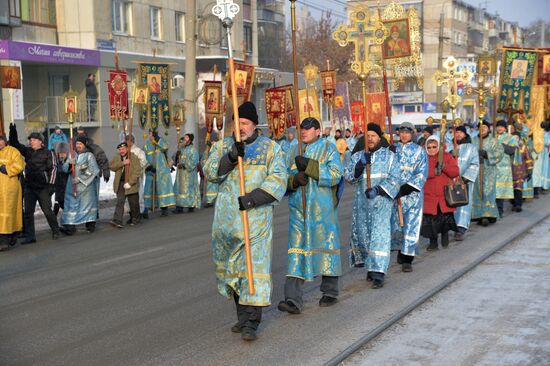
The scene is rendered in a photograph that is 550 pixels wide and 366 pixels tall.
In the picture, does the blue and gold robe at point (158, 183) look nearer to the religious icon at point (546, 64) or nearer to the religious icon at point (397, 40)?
the religious icon at point (397, 40)

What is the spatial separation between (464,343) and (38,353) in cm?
334

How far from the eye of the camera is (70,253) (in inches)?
447

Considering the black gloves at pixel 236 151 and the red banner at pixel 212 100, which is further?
the red banner at pixel 212 100

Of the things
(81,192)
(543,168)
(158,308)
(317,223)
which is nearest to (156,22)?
(543,168)

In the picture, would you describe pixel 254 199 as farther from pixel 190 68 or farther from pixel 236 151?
pixel 190 68

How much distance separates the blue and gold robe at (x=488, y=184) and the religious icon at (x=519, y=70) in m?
3.39

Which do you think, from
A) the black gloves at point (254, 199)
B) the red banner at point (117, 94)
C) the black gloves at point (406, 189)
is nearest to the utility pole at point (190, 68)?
the red banner at point (117, 94)

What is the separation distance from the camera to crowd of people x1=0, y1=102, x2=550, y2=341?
20.9ft

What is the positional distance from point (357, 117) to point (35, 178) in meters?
18.0

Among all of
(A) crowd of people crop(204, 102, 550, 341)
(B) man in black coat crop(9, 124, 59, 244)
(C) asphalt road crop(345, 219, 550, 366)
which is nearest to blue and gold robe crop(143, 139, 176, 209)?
(B) man in black coat crop(9, 124, 59, 244)

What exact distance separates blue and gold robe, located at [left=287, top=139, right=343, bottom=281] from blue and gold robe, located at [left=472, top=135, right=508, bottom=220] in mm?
6801

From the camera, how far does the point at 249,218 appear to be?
6.30m

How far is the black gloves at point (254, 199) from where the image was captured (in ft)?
20.1

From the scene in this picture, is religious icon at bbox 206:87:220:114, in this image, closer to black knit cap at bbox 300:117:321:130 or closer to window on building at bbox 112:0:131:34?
black knit cap at bbox 300:117:321:130
